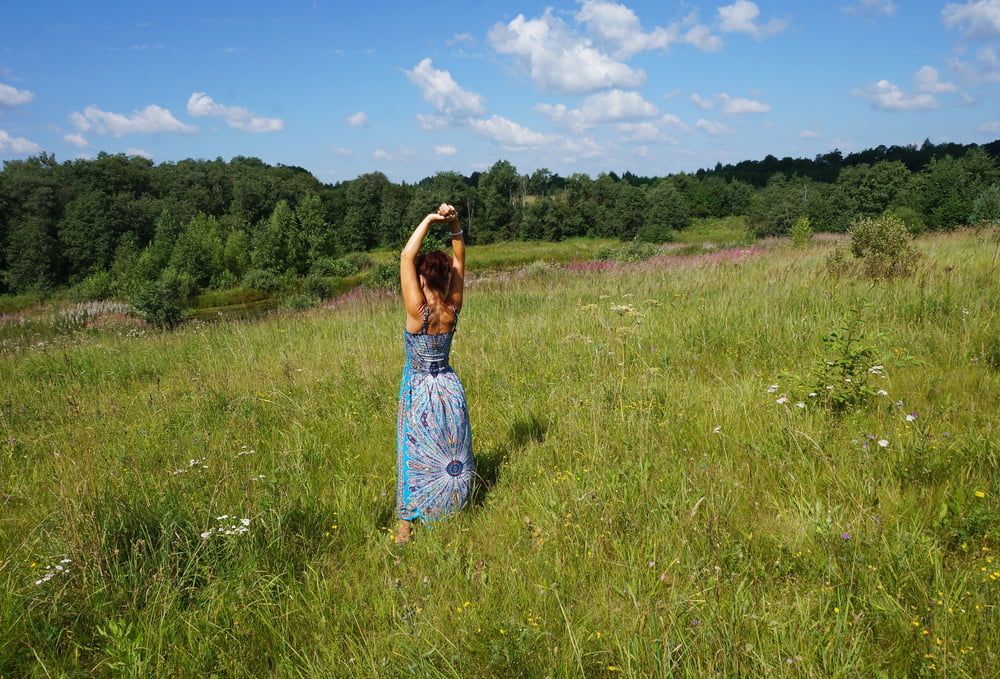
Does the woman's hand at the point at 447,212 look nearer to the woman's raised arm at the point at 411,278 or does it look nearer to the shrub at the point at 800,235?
the woman's raised arm at the point at 411,278

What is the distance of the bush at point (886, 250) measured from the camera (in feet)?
27.2

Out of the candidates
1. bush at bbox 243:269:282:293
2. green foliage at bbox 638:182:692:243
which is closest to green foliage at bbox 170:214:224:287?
bush at bbox 243:269:282:293

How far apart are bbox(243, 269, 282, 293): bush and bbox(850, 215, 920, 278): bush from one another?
152 ft

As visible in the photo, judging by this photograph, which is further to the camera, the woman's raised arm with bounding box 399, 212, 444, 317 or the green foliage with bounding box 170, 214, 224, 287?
the green foliage with bounding box 170, 214, 224, 287

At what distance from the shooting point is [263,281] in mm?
49656

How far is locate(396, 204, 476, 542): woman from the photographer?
11.3ft

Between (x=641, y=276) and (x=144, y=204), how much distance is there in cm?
7241

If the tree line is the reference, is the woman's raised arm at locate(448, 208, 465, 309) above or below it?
below

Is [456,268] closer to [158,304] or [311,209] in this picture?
[158,304]

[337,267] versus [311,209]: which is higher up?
[311,209]

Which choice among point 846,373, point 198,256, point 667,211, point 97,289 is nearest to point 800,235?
point 846,373

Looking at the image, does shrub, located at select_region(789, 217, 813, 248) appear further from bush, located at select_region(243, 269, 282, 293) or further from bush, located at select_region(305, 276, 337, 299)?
bush, located at select_region(243, 269, 282, 293)

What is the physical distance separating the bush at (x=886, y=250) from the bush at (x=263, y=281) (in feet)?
152

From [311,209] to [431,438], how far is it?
231ft
